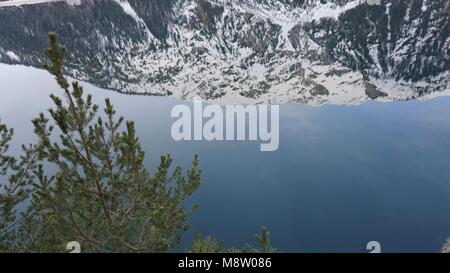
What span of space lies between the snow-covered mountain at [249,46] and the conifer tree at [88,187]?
303 feet

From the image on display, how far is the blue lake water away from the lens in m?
62.0

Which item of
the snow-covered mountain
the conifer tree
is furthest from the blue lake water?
the conifer tree

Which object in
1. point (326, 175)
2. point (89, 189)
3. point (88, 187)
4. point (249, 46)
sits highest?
point (249, 46)

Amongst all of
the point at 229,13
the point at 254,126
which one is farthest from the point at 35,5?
the point at 254,126

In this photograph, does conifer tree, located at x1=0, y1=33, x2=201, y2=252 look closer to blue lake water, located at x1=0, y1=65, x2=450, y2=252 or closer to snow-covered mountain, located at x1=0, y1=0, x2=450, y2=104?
blue lake water, located at x1=0, y1=65, x2=450, y2=252

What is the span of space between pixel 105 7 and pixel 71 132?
146250 millimetres

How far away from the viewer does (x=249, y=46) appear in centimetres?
13425

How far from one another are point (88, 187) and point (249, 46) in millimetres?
126779

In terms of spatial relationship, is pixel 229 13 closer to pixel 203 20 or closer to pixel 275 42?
pixel 203 20

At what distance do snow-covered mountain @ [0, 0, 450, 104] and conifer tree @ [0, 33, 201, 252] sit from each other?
303ft

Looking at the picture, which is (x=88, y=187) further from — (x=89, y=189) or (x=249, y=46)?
(x=249, y=46)

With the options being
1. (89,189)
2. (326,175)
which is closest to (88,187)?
(89,189)

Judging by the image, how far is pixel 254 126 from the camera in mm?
96125

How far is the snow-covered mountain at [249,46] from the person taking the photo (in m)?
108
